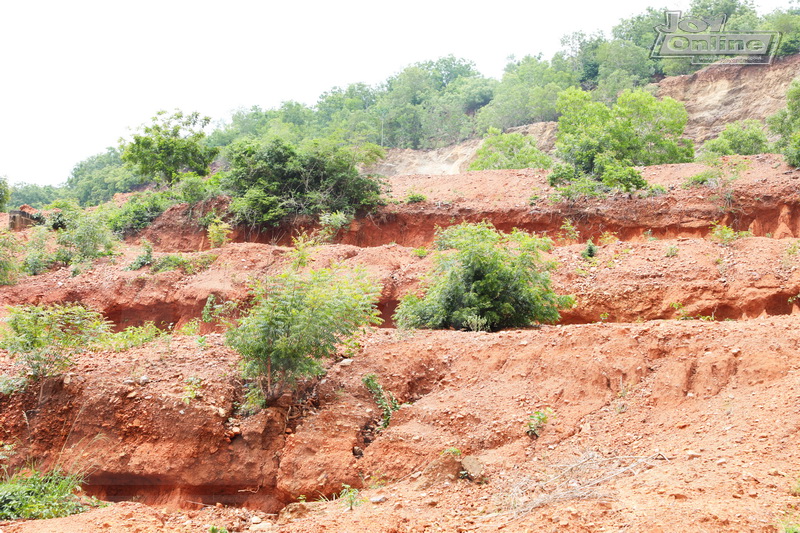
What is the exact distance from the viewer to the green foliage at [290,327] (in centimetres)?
645

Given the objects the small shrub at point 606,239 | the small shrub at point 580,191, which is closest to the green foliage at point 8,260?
the small shrub at point 580,191

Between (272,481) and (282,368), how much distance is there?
3.67 ft

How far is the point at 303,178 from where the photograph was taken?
18.1 meters

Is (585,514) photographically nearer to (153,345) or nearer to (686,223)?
(153,345)

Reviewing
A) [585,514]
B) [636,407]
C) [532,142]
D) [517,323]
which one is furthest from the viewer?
[532,142]

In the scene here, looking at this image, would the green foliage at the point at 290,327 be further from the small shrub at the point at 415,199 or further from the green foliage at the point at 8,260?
the small shrub at the point at 415,199

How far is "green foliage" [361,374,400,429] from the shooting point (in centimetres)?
691

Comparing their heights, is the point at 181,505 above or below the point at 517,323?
below

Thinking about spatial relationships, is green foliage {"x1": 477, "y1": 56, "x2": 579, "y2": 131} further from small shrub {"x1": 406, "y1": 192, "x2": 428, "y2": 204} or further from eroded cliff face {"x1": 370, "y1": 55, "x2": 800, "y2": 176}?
small shrub {"x1": 406, "y1": 192, "x2": 428, "y2": 204}

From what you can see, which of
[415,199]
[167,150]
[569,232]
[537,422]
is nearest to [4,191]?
[167,150]

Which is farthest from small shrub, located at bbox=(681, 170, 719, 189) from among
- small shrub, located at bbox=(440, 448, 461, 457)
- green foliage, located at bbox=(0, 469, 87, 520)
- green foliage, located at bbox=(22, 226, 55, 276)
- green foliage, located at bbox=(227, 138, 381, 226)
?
green foliage, located at bbox=(22, 226, 55, 276)

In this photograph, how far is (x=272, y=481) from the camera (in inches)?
250

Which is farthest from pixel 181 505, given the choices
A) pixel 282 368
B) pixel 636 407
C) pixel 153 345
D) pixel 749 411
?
pixel 749 411

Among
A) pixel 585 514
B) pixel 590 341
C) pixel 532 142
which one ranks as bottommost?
pixel 585 514
